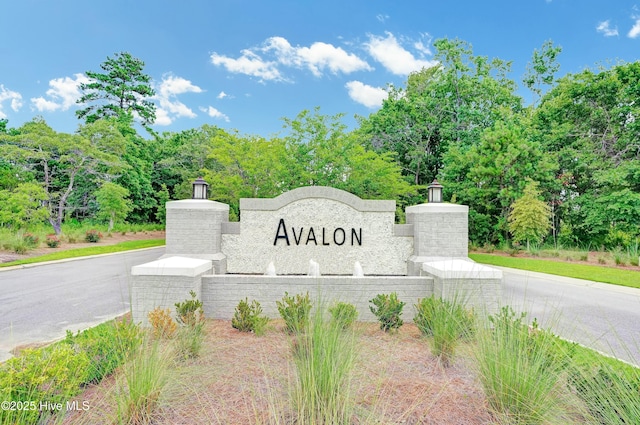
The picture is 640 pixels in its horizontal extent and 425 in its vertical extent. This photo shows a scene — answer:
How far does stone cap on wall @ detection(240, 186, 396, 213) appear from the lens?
24.7ft

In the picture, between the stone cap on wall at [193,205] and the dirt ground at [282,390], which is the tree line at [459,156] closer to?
the stone cap on wall at [193,205]

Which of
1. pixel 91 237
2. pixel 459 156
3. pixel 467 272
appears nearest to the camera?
pixel 467 272

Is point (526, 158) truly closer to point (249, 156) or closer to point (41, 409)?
point (249, 156)

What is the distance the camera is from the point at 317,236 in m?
7.56

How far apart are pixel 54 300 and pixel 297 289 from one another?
220 inches

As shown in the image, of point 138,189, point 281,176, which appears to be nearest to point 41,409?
point 281,176

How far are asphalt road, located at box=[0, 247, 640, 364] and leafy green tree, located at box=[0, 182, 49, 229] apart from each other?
8.38 metres

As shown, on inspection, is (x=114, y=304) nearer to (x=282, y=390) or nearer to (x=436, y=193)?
(x=282, y=390)

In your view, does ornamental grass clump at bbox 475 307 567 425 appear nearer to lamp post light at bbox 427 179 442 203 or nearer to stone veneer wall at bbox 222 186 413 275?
stone veneer wall at bbox 222 186 413 275

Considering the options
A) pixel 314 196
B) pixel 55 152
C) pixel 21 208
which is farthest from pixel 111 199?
pixel 314 196

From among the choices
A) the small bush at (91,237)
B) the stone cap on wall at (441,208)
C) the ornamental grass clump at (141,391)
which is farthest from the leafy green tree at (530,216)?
the small bush at (91,237)

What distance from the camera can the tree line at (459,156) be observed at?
1382 centimetres

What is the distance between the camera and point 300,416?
87.4 inches

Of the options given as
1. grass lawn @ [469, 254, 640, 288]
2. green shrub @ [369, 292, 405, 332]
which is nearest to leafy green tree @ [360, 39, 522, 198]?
grass lawn @ [469, 254, 640, 288]
